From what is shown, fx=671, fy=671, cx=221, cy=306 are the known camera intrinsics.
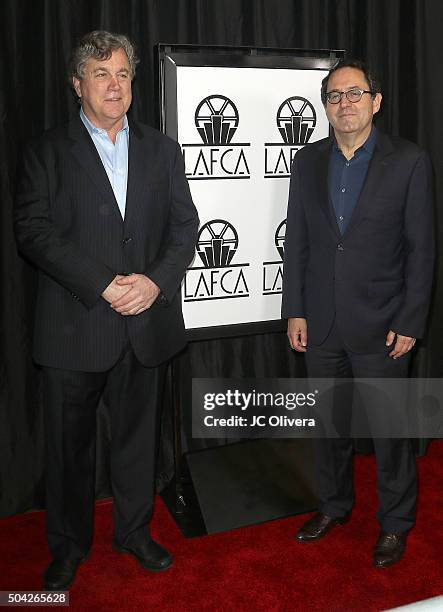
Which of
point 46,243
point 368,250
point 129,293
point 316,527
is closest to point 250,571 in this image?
point 316,527

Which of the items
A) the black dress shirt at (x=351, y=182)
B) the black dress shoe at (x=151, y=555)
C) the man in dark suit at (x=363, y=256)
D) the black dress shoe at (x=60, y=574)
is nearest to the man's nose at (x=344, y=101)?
the man in dark suit at (x=363, y=256)

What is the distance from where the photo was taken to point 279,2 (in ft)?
9.60

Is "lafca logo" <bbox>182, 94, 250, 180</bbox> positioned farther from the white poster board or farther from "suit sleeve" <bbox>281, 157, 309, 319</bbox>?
"suit sleeve" <bbox>281, 157, 309, 319</bbox>

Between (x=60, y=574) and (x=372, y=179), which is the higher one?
(x=372, y=179)

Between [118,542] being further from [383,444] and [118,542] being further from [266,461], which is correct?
[383,444]

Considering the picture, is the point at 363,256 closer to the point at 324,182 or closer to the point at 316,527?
the point at 324,182

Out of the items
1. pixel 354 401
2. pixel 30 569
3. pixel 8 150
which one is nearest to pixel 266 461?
pixel 354 401

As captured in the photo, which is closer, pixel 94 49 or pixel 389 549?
pixel 94 49

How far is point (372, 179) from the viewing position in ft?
7.43

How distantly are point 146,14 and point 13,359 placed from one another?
1.48m

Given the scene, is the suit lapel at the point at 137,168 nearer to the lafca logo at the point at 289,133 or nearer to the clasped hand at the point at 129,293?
the clasped hand at the point at 129,293

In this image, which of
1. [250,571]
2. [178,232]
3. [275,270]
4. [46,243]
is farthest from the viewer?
[275,270]

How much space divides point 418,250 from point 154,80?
1.15 meters

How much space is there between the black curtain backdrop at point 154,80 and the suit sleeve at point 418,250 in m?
0.98
